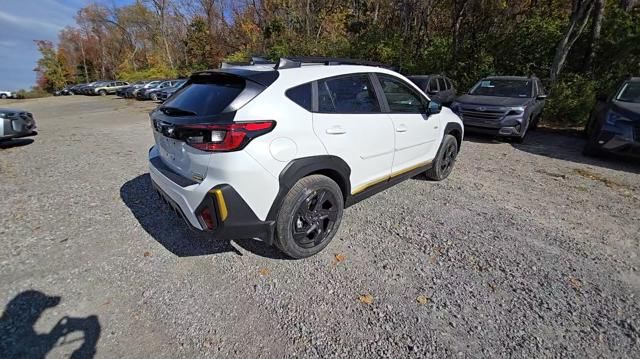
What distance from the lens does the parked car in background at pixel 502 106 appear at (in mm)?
6531

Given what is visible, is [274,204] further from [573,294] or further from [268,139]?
[573,294]

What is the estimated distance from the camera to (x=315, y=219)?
260 centimetres

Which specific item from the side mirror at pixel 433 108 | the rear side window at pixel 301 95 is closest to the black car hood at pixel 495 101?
the side mirror at pixel 433 108

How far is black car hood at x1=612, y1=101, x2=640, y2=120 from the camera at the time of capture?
16.2 ft

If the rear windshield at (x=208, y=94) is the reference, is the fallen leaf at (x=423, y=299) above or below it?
below

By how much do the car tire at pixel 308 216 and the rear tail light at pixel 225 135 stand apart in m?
0.57

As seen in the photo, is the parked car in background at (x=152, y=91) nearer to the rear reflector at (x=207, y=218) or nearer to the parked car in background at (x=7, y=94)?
the rear reflector at (x=207, y=218)

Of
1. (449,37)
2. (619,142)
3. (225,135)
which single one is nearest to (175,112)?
(225,135)

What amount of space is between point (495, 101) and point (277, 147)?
22.4 feet

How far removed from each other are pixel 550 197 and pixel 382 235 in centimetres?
280

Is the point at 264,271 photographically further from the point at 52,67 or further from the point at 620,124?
the point at 52,67

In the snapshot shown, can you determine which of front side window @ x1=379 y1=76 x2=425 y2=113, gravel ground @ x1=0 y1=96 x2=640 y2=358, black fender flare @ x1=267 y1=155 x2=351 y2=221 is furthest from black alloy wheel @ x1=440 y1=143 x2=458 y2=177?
black fender flare @ x1=267 y1=155 x2=351 y2=221

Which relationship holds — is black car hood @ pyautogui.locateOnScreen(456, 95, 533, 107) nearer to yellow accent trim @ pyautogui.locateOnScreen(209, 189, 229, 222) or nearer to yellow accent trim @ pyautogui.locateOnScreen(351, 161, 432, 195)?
yellow accent trim @ pyautogui.locateOnScreen(351, 161, 432, 195)

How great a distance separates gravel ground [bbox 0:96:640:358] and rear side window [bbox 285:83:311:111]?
142 centimetres
